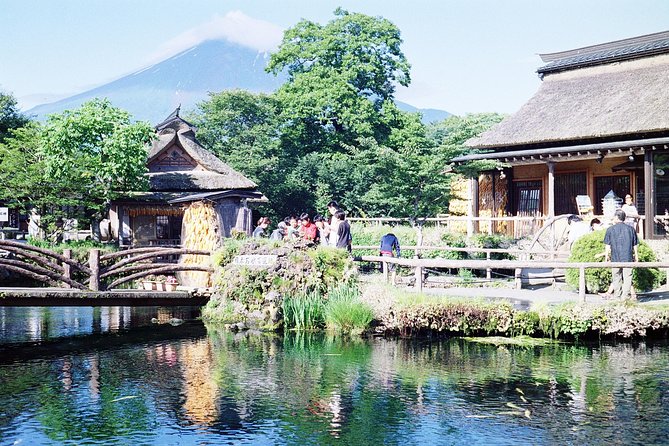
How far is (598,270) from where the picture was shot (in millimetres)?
16109

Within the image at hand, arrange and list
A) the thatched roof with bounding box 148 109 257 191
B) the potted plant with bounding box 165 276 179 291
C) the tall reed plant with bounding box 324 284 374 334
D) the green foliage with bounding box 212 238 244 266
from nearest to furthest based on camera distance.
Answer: the tall reed plant with bounding box 324 284 374 334 < the green foliage with bounding box 212 238 244 266 < the potted plant with bounding box 165 276 179 291 < the thatched roof with bounding box 148 109 257 191

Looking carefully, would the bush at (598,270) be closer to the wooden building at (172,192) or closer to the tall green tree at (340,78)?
the wooden building at (172,192)

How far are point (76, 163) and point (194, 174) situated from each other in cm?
755

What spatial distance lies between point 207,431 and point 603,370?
6215 mm

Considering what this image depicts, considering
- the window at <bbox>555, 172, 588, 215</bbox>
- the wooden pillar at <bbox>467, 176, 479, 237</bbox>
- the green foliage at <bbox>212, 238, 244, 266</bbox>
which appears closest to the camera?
the green foliage at <bbox>212, 238, 244, 266</bbox>

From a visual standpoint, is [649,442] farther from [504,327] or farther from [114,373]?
[114,373]

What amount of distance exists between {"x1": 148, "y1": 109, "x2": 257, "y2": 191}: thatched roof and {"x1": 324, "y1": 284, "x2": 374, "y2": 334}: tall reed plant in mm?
21621

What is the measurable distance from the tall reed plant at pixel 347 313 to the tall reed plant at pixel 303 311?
0.23m

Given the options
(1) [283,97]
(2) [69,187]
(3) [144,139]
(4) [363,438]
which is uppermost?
(1) [283,97]

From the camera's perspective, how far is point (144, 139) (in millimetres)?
34094

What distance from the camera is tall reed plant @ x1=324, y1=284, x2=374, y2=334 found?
15.6 m

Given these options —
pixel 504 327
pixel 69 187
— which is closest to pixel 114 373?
pixel 504 327

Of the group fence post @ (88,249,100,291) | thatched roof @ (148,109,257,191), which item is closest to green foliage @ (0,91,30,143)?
thatched roof @ (148,109,257,191)

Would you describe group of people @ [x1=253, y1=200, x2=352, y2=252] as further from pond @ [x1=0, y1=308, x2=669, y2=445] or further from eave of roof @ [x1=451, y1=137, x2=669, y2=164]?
eave of roof @ [x1=451, y1=137, x2=669, y2=164]
